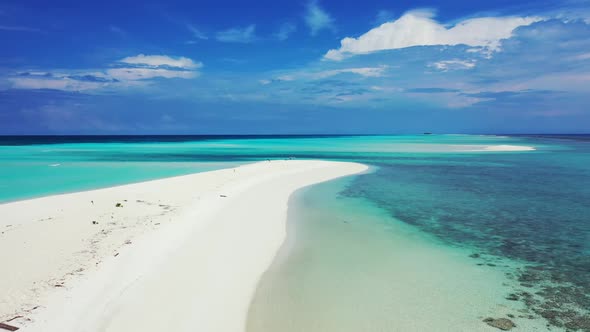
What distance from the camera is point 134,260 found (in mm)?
6809

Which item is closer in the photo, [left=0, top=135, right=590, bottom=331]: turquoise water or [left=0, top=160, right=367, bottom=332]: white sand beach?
[left=0, top=160, right=367, bottom=332]: white sand beach

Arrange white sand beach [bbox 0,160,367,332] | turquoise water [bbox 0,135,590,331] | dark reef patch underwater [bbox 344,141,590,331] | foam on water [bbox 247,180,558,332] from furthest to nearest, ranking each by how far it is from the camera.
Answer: dark reef patch underwater [bbox 344,141,590,331] → turquoise water [bbox 0,135,590,331] → foam on water [bbox 247,180,558,332] → white sand beach [bbox 0,160,367,332]

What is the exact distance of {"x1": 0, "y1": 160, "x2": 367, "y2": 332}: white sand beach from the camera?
4.98 m

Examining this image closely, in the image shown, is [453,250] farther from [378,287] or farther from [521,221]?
[521,221]

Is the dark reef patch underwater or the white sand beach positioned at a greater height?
the white sand beach

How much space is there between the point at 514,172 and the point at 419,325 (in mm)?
23474

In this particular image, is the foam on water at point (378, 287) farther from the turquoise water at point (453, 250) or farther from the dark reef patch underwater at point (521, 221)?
the dark reef patch underwater at point (521, 221)

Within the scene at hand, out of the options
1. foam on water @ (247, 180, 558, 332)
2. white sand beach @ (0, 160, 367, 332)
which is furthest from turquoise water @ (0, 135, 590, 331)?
white sand beach @ (0, 160, 367, 332)

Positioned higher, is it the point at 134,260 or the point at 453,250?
the point at 134,260

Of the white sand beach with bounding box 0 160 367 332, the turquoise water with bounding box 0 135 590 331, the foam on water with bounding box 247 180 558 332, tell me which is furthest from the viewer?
the turquoise water with bounding box 0 135 590 331

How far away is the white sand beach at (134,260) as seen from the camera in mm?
4977

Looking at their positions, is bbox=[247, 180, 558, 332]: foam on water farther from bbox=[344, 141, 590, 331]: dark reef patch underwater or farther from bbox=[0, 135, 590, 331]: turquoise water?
bbox=[344, 141, 590, 331]: dark reef patch underwater

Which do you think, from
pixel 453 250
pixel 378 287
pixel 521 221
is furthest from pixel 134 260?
pixel 521 221

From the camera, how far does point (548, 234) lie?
9.66m
